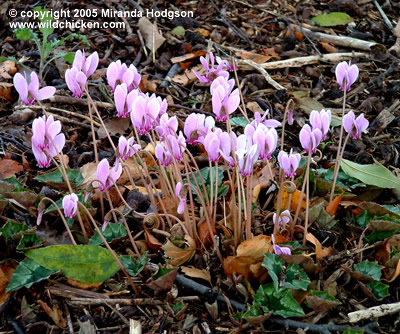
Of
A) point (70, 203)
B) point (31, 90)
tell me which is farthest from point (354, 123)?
point (31, 90)

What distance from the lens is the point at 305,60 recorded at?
3434mm

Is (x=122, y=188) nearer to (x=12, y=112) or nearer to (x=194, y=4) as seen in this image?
(x=12, y=112)

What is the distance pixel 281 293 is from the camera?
67.1 inches

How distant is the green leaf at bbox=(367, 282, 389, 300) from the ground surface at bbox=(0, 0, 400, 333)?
2cm

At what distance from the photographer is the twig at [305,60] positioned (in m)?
3.31

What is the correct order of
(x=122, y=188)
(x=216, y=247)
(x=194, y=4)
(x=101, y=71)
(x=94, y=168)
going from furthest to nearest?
(x=194, y=4)
(x=101, y=71)
(x=94, y=168)
(x=122, y=188)
(x=216, y=247)

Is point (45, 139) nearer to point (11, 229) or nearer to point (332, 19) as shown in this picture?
point (11, 229)

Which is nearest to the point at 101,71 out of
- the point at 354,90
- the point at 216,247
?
the point at 354,90

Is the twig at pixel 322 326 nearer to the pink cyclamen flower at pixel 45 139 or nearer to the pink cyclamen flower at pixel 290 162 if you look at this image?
the pink cyclamen flower at pixel 290 162

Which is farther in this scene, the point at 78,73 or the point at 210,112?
the point at 210,112

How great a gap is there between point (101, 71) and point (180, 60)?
1.58 ft

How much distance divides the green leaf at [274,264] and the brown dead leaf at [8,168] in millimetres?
1226

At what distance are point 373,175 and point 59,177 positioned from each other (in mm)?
1288

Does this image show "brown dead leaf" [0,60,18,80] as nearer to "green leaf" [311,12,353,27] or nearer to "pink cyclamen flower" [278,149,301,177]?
"pink cyclamen flower" [278,149,301,177]
